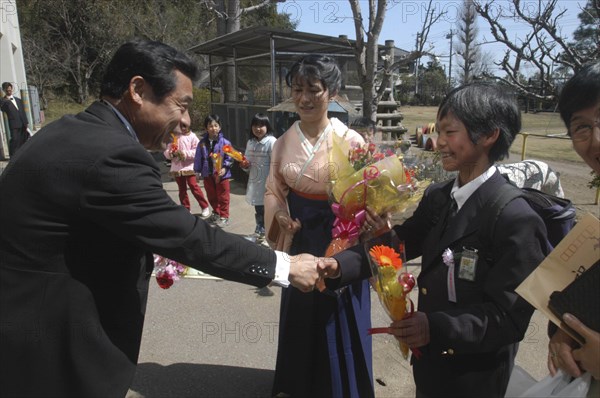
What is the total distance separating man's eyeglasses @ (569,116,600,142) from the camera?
1.26 meters

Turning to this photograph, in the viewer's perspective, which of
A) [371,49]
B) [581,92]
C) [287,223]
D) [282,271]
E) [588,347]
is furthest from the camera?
[371,49]

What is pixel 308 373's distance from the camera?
8.50ft

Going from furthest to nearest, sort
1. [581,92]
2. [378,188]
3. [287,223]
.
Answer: [287,223] → [378,188] → [581,92]

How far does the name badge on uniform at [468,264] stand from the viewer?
1.51m

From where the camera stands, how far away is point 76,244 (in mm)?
1433

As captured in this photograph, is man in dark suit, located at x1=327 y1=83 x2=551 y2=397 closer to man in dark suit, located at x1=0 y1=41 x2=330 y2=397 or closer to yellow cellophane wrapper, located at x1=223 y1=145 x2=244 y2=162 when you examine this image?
man in dark suit, located at x1=0 y1=41 x2=330 y2=397

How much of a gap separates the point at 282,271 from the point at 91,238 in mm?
739

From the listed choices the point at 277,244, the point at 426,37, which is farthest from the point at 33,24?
the point at 277,244

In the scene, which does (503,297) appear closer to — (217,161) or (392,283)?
(392,283)

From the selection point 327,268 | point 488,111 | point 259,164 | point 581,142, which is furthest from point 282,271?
point 259,164

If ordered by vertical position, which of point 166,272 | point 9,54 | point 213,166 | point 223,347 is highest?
point 9,54

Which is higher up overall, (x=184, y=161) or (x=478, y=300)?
(x=478, y=300)

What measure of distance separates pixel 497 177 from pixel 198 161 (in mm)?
5565

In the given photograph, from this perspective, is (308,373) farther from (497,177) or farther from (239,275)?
(497,177)
